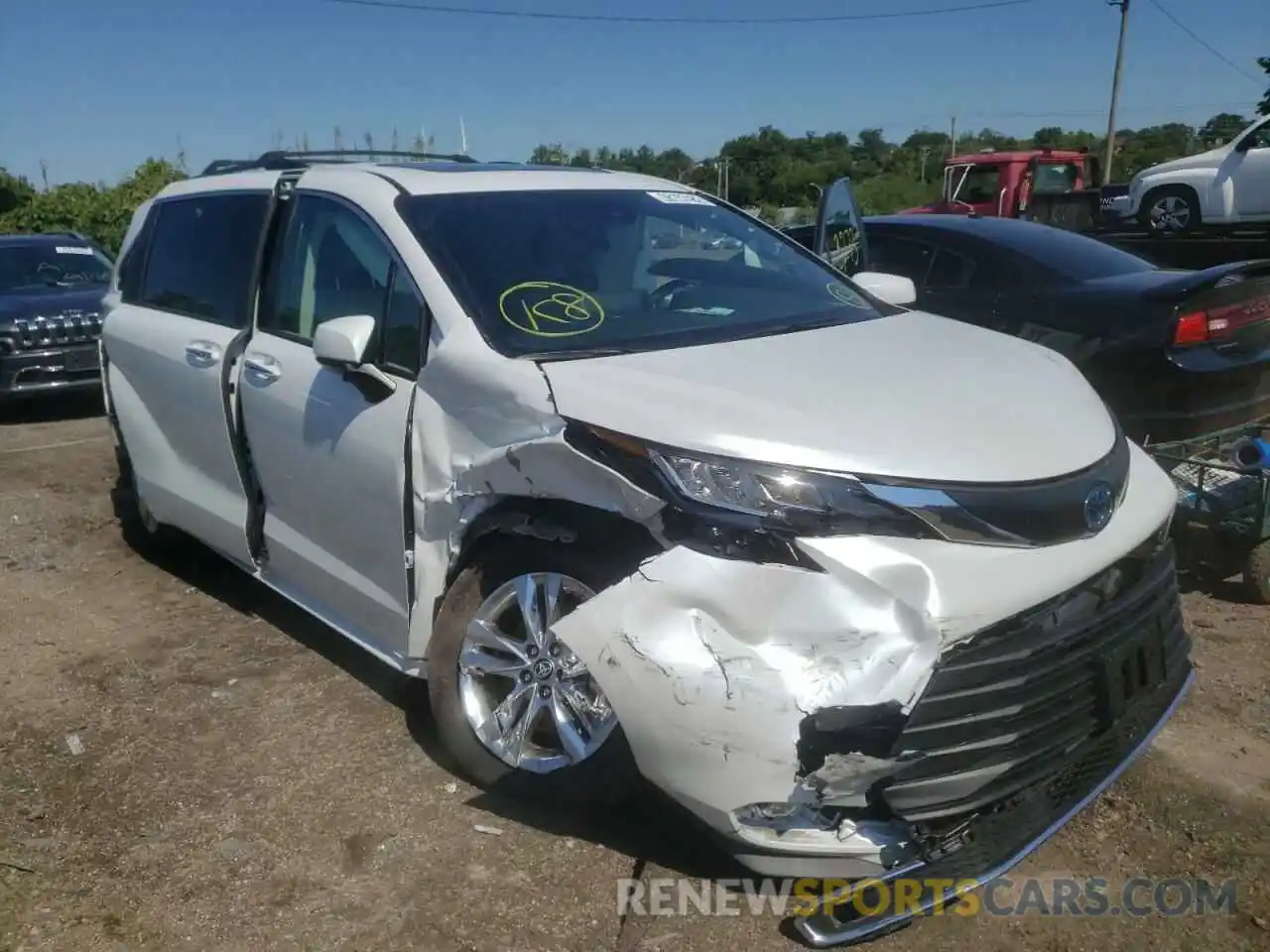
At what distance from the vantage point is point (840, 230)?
6156 millimetres

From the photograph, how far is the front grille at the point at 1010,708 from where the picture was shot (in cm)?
250

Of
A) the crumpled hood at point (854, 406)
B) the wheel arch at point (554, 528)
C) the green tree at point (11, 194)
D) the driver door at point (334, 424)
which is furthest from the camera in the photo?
the green tree at point (11, 194)

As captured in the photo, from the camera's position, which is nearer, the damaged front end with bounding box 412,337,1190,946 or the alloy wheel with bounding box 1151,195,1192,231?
the damaged front end with bounding box 412,337,1190,946

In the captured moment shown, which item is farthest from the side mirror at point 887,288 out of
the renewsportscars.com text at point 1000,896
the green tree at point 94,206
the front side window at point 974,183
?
the green tree at point 94,206

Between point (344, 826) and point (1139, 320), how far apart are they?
3830 mm

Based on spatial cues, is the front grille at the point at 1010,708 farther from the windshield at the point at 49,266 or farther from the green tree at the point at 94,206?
the green tree at the point at 94,206

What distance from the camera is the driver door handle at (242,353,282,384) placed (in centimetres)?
407

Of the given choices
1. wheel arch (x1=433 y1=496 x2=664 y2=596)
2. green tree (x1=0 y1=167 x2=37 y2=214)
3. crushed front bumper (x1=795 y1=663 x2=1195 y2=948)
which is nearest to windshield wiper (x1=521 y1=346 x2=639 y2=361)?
wheel arch (x1=433 y1=496 x2=664 y2=596)

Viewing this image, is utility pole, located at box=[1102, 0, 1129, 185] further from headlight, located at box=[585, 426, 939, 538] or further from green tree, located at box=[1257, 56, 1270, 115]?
headlight, located at box=[585, 426, 939, 538]

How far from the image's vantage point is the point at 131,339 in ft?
16.9

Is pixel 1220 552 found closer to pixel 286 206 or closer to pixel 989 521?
pixel 989 521

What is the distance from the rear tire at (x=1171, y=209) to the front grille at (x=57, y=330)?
11.8m

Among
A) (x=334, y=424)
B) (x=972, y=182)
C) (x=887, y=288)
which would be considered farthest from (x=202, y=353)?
(x=972, y=182)

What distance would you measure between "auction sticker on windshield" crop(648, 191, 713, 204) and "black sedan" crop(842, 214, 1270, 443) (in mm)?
Result: 1901
